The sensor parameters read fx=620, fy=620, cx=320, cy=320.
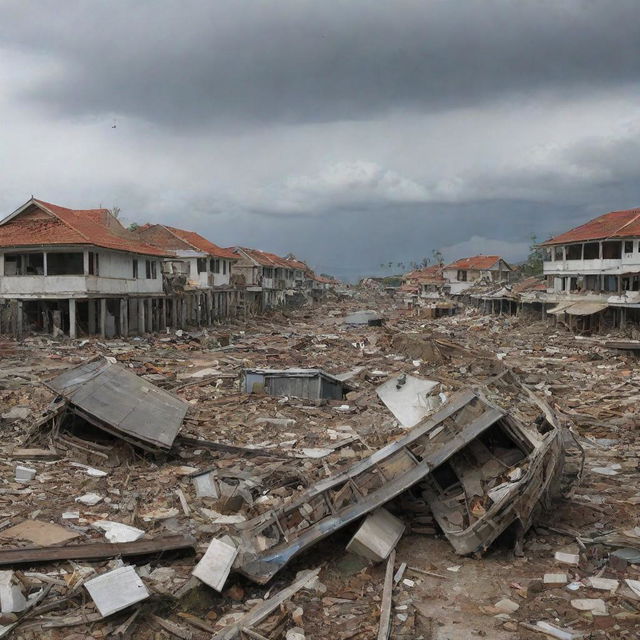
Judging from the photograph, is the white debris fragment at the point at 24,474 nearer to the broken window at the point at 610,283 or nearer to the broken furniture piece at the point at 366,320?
the broken furniture piece at the point at 366,320

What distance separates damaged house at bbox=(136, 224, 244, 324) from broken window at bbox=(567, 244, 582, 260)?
24.3 metres

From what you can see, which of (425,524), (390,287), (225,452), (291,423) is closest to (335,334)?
(291,423)

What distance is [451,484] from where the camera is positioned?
8.97 metres

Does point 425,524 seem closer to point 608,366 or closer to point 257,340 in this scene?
point 608,366

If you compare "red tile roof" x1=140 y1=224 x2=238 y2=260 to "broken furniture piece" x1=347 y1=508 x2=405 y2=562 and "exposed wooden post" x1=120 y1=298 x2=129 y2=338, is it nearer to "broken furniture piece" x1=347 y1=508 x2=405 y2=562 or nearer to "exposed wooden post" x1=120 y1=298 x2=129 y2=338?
"exposed wooden post" x1=120 y1=298 x2=129 y2=338

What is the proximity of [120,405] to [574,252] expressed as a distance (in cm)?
3810

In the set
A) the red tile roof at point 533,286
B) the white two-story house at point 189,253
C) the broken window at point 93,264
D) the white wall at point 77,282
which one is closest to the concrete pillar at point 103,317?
the white wall at point 77,282

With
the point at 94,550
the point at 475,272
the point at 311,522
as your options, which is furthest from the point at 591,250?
the point at 94,550

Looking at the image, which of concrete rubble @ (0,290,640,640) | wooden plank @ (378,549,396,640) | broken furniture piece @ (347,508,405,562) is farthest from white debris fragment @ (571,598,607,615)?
broken furniture piece @ (347,508,405,562)

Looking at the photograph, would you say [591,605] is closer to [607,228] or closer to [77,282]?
[77,282]

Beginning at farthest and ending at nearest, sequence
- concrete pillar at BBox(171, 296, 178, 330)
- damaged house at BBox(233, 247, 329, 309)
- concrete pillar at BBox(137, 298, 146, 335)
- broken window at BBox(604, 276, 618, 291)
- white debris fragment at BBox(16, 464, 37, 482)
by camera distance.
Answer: damaged house at BBox(233, 247, 329, 309), broken window at BBox(604, 276, 618, 291), concrete pillar at BBox(171, 296, 178, 330), concrete pillar at BBox(137, 298, 146, 335), white debris fragment at BBox(16, 464, 37, 482)

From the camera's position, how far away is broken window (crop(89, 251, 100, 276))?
92.9 feet

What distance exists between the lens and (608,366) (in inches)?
976

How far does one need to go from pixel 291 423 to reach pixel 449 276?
214ft
